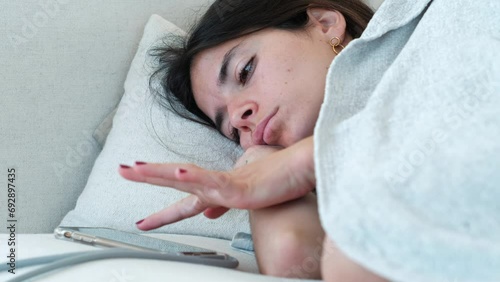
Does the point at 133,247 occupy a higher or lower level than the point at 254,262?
higher

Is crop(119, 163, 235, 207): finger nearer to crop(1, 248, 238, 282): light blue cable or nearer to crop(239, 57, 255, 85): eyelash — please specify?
Answer: crop(1, 248, 238, 282): light blue cable

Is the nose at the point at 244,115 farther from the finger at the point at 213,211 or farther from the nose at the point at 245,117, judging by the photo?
the finger at the point at 213,211

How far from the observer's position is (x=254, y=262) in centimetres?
86

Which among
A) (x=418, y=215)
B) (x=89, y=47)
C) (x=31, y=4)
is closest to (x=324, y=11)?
(x=89, y=47)

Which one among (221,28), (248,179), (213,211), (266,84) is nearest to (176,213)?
(213,211)

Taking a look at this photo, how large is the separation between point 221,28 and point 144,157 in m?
0.28

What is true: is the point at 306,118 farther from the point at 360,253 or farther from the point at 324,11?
the point at 360,253

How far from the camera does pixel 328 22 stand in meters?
1.21

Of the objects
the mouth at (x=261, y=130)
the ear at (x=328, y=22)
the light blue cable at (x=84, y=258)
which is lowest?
the mouth at (x=261, y=130)

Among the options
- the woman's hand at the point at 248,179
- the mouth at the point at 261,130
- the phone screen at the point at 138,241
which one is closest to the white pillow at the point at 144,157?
the mouth at the point at 261,130

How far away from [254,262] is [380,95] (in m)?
0.32

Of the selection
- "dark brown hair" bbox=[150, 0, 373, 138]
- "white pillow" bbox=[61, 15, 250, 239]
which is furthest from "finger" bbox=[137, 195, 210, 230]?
"dark brown hair" bbox=[150, 0, 373, 138]

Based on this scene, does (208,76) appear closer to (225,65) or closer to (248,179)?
(225,65)

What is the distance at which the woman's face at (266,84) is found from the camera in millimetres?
1008
